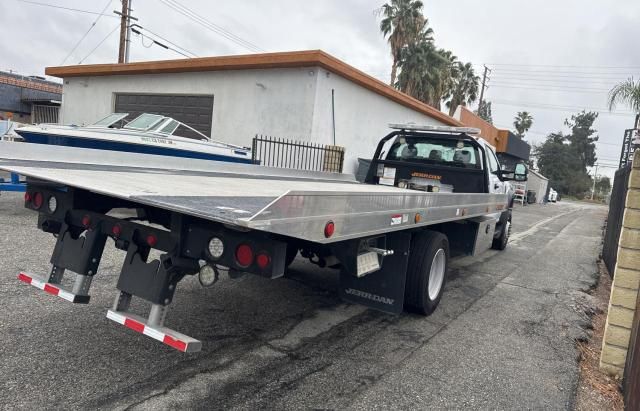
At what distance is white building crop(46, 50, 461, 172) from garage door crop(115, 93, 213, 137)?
32mm

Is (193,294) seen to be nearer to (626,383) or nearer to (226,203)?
(226,203)

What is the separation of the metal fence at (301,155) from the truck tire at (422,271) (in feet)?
25.7

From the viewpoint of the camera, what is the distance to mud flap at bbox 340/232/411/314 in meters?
4.35

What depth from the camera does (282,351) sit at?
12.9 feet

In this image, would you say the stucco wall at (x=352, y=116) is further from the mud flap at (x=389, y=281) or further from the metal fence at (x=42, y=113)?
the metal fence at (x=42, y=113)

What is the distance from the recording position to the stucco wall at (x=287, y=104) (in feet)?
42.0

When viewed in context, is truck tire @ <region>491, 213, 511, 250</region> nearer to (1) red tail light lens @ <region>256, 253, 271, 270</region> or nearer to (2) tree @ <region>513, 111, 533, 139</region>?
(1) red tail light lens @ <region>256, 253, 271, 270</region>

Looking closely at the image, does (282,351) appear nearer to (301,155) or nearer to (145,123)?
(145,123)

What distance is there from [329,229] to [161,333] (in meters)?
1.22

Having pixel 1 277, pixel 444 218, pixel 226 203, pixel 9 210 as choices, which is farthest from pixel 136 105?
pixel 226 203

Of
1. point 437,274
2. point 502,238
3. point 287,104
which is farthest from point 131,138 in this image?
point 502,238

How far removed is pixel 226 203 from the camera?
271cm

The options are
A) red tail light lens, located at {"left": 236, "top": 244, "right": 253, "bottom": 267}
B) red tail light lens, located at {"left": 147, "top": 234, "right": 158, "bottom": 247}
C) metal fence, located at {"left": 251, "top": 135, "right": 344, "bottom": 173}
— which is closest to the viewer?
red tail light lens, located at {"left": 236, "top": 244, "right": 253, "bottom": 267}

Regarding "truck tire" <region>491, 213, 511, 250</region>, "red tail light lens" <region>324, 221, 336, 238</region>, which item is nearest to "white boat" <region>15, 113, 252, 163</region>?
"truck tire" <region>491, 213, 511, 250</region>
